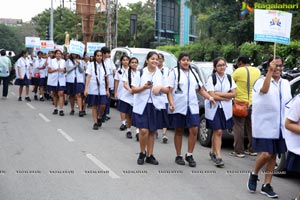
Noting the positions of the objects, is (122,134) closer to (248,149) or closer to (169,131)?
(169,131)

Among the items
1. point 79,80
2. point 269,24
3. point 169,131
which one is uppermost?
point 269,24

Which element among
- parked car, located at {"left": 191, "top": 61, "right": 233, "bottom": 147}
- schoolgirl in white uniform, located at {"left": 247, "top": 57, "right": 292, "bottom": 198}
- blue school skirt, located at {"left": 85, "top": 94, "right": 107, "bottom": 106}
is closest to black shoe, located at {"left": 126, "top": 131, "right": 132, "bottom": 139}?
blue school skirt, located at {"left": 85, "top": 94, "right": 107, "bottom": 106}

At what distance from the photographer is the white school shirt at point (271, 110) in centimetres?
602

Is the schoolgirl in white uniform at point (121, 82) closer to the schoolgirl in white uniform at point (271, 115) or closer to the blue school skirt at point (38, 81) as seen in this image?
the schoolgirl in white uniform at point (271, 115)

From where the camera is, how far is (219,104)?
7.86 meters

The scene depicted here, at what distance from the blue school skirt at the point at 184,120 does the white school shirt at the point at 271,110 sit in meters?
1.66

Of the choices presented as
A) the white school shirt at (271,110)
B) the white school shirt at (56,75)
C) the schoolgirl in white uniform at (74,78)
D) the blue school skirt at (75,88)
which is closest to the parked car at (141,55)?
the schoolgirl in white uniform at (74,78)

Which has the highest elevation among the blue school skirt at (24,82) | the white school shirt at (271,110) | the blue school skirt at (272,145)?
the white school shirt at (271,110)

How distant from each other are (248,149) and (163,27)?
49947 mm

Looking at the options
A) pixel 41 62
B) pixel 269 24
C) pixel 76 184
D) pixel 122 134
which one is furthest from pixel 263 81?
pixel 41 62

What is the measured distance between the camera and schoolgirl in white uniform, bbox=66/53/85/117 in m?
13.9

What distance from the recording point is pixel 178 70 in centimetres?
766

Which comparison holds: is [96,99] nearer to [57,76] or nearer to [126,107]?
[126,107]

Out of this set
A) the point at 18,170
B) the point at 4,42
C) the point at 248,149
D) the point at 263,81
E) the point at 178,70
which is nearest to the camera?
the point at 263,81
